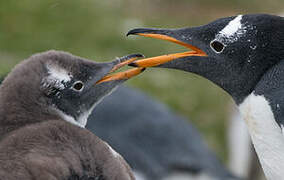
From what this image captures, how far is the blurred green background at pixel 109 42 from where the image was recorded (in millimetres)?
5770

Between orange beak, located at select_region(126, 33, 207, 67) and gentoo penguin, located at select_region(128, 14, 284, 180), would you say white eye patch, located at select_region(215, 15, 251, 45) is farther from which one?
orange beak, located at select_region(126, 33, 207, 67)

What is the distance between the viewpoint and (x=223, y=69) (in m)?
2.22

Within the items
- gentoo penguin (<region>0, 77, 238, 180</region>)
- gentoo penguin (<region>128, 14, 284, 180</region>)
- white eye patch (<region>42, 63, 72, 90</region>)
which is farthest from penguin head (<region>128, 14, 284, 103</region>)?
gentoo penguin (<region>0, 77, 238, 180</region>)

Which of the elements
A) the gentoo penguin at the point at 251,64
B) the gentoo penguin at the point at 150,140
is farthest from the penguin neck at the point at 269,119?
the gentoo penguin at the point at 150,140

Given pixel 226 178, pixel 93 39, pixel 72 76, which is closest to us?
pixel 72 76

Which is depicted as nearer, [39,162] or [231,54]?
A: [39,162]

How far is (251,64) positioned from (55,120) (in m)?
0.64

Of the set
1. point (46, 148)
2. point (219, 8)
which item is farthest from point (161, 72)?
point (46, 148)

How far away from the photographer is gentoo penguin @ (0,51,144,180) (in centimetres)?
182

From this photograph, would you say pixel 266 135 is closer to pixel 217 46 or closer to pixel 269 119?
pixel 269 119

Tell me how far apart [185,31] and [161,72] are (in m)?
3.94

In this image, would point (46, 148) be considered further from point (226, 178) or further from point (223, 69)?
point (226, 178)

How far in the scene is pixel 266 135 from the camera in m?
2.11

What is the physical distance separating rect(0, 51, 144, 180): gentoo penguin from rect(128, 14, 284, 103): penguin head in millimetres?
174
